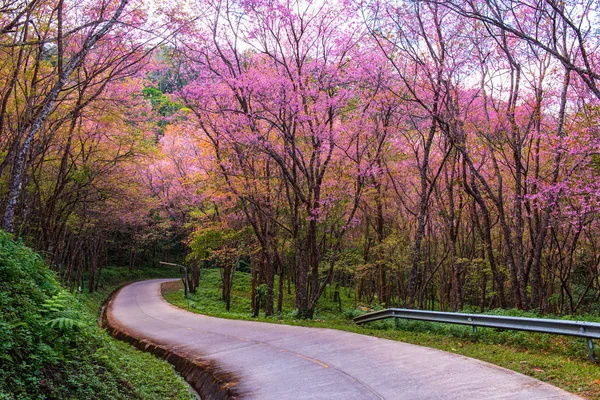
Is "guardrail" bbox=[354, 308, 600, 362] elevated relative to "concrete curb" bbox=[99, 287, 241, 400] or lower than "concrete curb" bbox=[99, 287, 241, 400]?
elevated

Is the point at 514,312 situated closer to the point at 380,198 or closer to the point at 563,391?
the point at 563,391

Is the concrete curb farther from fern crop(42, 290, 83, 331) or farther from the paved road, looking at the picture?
fern crop(42, 290, 83, 331)

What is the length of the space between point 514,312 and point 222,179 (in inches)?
518

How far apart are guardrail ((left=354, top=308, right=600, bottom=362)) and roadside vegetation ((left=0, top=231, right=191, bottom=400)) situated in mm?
6260

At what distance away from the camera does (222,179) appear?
21016 millimetres

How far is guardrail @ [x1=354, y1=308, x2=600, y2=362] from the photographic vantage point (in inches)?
307

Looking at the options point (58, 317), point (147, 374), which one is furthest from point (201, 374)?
point (58, 317)

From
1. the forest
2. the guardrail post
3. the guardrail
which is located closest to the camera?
the guardrail

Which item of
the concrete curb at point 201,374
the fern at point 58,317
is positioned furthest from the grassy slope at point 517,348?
the fern at point 58,317

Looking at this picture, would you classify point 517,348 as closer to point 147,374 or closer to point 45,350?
point 147,374

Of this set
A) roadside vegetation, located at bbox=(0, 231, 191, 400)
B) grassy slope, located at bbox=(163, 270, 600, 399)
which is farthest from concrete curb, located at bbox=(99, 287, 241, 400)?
grassy slope, located at bbox=(163, 270, 600, 399)

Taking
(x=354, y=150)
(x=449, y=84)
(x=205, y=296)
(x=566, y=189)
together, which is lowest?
(x=205, y=296)

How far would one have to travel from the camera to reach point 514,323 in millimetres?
9305

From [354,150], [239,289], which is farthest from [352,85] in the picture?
[239,289]
